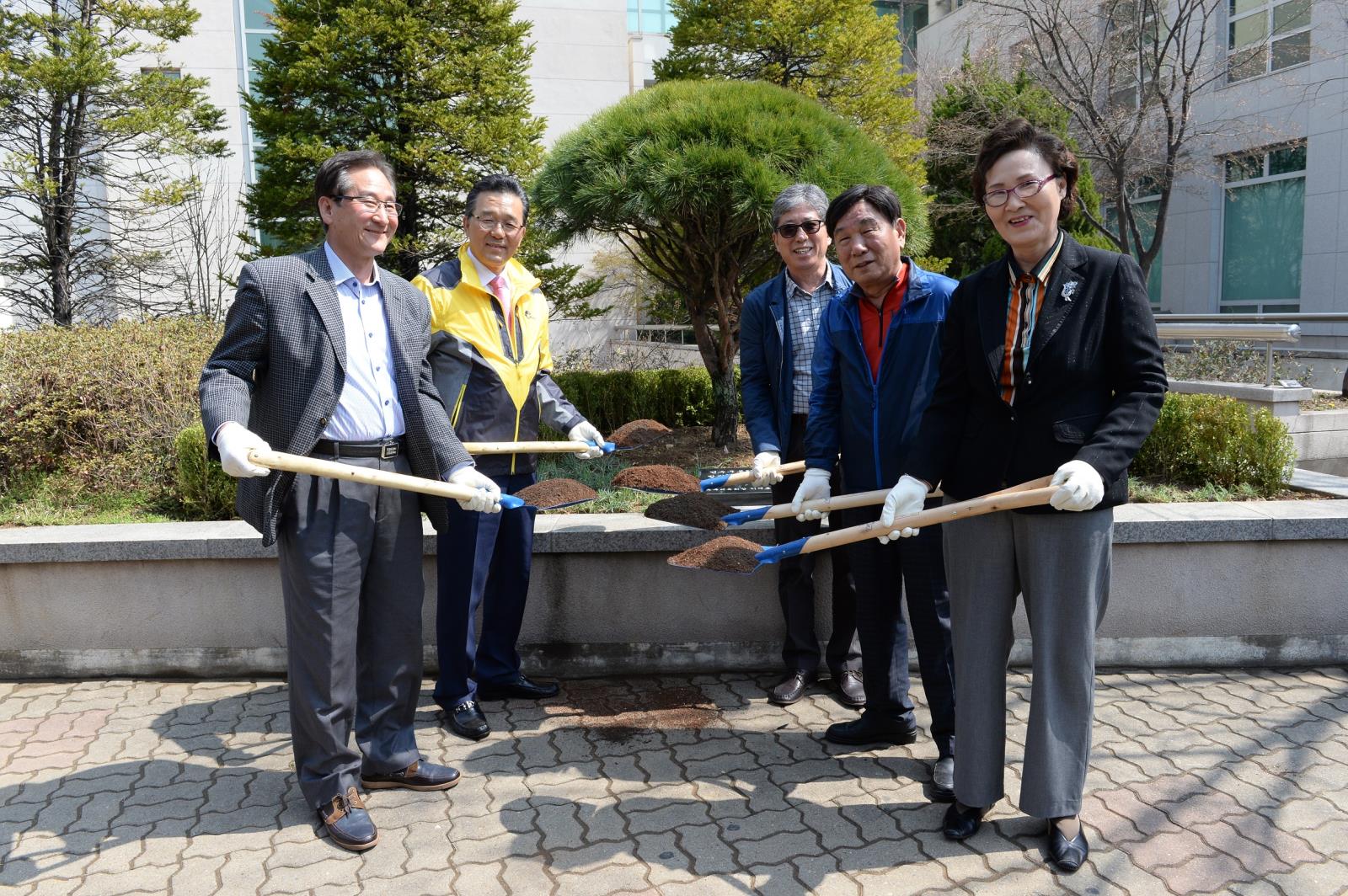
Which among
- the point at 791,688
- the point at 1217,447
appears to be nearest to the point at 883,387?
the point at 791,688

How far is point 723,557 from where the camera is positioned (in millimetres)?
3104

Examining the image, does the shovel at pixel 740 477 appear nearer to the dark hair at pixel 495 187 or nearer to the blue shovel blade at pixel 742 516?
the blue shovel blade at pixel 742 516

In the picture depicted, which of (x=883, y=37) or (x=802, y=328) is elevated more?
(x=883, y=37)

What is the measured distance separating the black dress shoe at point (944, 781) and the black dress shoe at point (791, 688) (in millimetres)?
831

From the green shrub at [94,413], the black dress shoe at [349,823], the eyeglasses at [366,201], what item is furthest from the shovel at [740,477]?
the green shrub at [94,413]

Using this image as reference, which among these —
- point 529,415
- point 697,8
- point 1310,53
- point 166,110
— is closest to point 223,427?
point 529,415

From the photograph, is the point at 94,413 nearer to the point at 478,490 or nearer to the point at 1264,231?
the point at 478,490

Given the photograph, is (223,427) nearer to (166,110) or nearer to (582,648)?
(582,648)

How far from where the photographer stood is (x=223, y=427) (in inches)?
107

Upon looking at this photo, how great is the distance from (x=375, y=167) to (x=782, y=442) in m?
1.88

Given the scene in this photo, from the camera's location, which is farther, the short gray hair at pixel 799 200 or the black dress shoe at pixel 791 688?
the black dress shoe at pixel 791 688

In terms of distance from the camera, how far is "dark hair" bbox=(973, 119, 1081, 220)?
2.63 m

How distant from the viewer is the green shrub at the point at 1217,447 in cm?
521

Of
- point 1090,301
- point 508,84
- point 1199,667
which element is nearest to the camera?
point 1090,301
